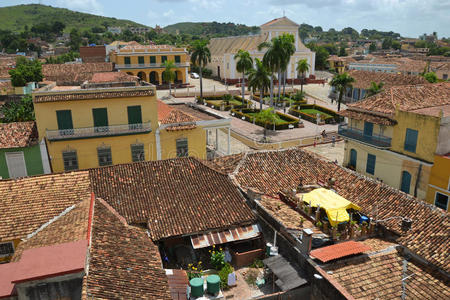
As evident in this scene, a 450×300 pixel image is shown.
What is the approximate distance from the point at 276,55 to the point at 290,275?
40.1 metres

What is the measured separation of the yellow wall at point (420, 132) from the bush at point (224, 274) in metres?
16.7

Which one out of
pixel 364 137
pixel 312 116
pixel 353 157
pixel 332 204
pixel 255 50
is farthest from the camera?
pixel 255 50

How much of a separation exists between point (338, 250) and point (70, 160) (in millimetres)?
20938

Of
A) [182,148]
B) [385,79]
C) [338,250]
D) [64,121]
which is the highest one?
[385,79]

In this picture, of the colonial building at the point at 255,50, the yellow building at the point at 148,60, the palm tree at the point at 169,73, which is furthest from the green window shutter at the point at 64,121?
the colonial building at the point at 255,50

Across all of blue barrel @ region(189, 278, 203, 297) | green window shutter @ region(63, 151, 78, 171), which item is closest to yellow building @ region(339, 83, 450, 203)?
blue barrel @ region(189, 278, 203, 297)

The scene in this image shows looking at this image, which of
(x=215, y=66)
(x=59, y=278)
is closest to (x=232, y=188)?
(x=59, y=278)

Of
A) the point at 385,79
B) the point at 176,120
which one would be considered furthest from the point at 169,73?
the point at 176,120

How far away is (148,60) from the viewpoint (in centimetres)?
6862

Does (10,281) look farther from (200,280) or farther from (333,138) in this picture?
(333,138)

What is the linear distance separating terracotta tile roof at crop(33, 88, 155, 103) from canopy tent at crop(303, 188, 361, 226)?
49.9 ft

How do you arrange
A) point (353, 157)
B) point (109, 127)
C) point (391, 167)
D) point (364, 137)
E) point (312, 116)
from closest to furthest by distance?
1. point (109, 127)
2. point (391, 167)
3. point (364, 137)
4. point (353, 157)
5. point (312, 116)

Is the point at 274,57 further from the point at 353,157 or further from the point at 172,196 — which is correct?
the point at 172,196

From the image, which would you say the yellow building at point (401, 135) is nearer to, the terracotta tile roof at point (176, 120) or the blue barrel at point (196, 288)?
the terracotta tile roof at point (176, 120)
